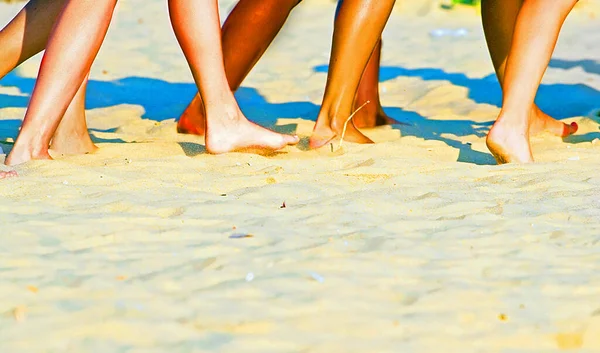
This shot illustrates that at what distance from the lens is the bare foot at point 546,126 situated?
439 centimetres

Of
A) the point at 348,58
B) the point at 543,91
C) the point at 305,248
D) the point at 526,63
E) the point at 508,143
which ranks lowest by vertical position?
the point at 543,91

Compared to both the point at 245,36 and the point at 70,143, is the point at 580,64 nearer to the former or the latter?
the point at 245,36

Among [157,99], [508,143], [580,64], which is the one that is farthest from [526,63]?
[580,64]

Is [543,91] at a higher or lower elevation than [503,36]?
lower

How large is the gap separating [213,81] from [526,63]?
1.08m

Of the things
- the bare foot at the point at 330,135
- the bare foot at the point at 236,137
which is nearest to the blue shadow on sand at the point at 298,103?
the bare foot at the point at 330,135

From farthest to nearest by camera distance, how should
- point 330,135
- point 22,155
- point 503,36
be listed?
point 503,36 → point 330,135 → point 22,155

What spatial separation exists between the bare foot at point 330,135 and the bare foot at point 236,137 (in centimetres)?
28

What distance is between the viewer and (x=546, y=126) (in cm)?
441

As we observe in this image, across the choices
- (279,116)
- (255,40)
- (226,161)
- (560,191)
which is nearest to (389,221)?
(560,191)

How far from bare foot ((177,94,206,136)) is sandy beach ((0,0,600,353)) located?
0.07 meters

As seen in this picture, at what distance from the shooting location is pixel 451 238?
8.13ft

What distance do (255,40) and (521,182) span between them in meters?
1.59

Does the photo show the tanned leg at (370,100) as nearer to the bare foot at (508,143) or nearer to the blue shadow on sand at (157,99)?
the blue shadow on sand at (157,99)
